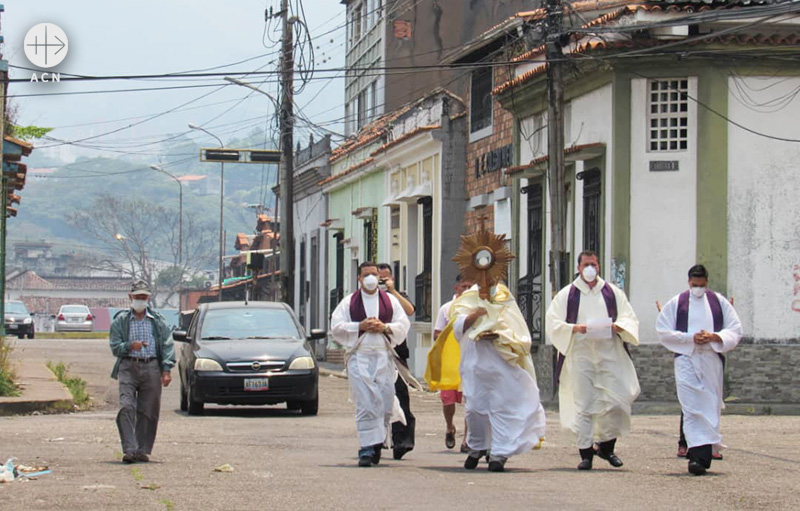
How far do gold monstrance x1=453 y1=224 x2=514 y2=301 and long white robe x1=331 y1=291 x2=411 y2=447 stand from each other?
3.11 feet

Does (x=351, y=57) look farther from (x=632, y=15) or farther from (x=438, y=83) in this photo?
(x=632, y=15)

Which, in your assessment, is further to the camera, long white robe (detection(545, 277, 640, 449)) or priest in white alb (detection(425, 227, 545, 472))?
long white robe (detection(545, 277, 640, 449))

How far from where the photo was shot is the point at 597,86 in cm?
2425

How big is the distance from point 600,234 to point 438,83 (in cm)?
2257

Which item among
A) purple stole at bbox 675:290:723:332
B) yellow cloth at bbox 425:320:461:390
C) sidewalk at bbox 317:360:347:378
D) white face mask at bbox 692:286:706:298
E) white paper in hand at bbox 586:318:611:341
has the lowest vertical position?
sidewalk at bbox 317:360:347:378

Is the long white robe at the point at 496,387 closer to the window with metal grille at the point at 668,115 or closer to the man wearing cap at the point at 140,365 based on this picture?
the man wearing cap at the point at 140,365

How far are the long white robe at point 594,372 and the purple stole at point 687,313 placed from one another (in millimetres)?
420

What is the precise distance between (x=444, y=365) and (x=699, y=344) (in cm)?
325

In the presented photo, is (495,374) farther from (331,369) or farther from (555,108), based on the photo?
(331,369)

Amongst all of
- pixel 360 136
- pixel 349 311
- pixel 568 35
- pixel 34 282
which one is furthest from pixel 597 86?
pixel 34 282

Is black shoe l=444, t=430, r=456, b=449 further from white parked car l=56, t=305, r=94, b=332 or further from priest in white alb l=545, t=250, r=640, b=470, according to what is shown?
white parked car l=56, t=305, r=94, b=332

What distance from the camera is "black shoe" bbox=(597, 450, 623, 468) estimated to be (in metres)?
13.2

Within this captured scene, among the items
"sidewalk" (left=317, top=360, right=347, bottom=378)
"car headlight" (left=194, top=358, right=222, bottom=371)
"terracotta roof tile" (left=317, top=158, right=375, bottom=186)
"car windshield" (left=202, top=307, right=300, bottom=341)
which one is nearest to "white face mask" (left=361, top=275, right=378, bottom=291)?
"car headlight" (left=194, top=358, right=222, bottom=371)

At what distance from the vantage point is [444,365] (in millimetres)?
15680
